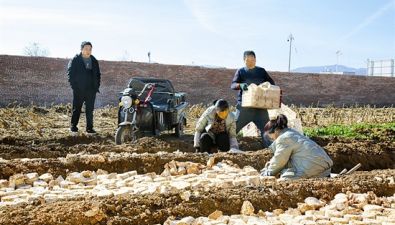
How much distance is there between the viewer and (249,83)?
8.17m

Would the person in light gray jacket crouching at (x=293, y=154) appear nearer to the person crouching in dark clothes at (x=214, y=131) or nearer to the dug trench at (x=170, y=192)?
the dug trench at (x=170, y=192)

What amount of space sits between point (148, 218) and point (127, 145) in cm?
423

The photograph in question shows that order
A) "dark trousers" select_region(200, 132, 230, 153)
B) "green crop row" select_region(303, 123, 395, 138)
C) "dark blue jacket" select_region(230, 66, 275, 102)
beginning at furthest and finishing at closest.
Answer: "green crop row" select_region(303, 123, 395, 138)
"dark blue jacket" select_region(230, 66, 275, 102)
"dark trousers" select_region(200, 132, 230, 153)

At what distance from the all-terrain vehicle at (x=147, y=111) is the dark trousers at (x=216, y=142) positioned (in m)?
1.44

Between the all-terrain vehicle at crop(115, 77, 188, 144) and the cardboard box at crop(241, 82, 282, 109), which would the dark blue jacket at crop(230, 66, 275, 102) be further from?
the all-terrain vehicle at crop(115, 77, 188, 144)

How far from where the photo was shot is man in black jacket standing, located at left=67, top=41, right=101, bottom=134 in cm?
966

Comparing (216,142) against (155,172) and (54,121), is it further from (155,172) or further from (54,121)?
(54,121)

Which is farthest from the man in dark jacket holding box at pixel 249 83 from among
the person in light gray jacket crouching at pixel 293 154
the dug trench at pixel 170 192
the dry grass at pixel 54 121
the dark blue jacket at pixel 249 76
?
the dry grass at pixel 54 121

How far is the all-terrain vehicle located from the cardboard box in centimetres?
190

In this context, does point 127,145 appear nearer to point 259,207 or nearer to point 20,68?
point 259,207

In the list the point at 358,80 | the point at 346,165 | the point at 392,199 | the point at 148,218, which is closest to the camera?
the point at 148,218

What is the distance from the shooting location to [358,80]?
29453 mm

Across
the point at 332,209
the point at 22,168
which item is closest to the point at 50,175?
the point at 22,168

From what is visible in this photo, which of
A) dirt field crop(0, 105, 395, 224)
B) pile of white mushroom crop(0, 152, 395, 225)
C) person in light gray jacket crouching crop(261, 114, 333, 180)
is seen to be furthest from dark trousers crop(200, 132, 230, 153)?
person in light gray jacket crouching crop(261, 114, 333, 180)
